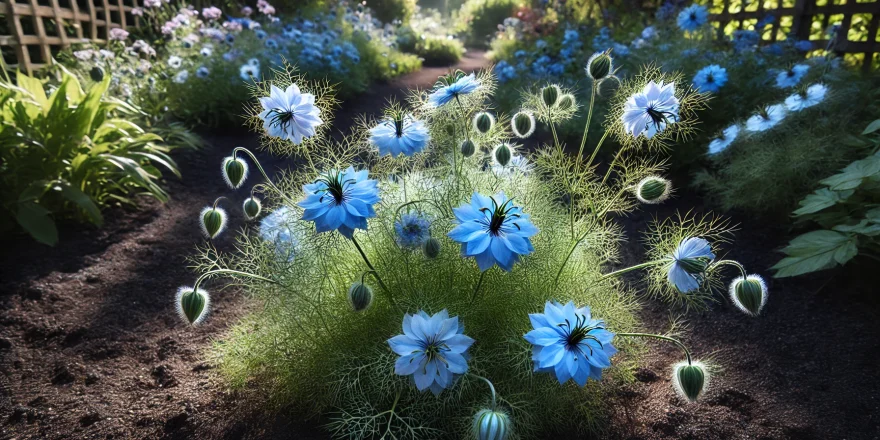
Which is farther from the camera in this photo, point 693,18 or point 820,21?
point 820,21

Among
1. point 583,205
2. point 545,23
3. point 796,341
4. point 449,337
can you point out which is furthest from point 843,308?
point 545,23

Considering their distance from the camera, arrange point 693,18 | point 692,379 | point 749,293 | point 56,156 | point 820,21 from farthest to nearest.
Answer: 1. point 820,21
2. point 693,18
3. point 56,156
4. point 749,293
5. point 692,379

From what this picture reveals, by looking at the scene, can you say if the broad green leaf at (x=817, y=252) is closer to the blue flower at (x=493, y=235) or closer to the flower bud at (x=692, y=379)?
the flower bud at (x=692, y=379)

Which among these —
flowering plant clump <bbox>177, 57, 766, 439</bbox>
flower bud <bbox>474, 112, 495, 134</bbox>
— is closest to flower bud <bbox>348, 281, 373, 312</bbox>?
flowering plant clump <bbox>177, 57, 766, 439</bbox>

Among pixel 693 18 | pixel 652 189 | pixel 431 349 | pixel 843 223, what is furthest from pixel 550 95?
pixel 693 18

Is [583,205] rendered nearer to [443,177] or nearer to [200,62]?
[443,177]

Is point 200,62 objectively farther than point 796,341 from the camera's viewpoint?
Yes

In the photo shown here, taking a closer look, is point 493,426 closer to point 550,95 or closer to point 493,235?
point 493,235
